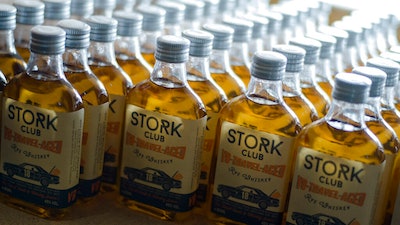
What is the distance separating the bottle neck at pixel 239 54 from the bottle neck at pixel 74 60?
10.7 inches

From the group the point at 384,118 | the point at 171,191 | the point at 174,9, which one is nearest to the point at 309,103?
the point at 384,118

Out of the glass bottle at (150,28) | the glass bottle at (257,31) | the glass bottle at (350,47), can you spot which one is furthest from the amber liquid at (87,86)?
the glass bottle at (350,47)

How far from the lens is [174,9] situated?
1305 mm

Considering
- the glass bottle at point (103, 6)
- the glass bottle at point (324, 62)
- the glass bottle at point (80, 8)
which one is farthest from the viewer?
the glass bottle at point (103, 6)

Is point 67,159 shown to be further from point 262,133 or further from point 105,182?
point 262,133

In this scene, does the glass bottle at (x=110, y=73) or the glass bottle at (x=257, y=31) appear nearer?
the glass bottle at (x=110, y=73)

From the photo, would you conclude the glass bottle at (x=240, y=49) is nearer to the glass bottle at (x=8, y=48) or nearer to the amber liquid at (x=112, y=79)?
the amber liquid at (x=112, y=79)

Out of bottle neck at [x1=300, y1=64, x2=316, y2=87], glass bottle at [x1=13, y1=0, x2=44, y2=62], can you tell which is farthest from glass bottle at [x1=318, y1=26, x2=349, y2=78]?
glass bottle at [x1=13, y1=0, x2=44, y2=62]

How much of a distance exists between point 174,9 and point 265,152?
15.5 inches

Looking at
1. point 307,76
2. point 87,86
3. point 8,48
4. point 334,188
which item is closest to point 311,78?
point 307,76

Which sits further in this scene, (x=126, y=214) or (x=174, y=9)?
(x=174, y=9)

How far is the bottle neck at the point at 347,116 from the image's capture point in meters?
0.96

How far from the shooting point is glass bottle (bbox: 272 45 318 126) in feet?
3.43

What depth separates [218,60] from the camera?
3.78 ft
